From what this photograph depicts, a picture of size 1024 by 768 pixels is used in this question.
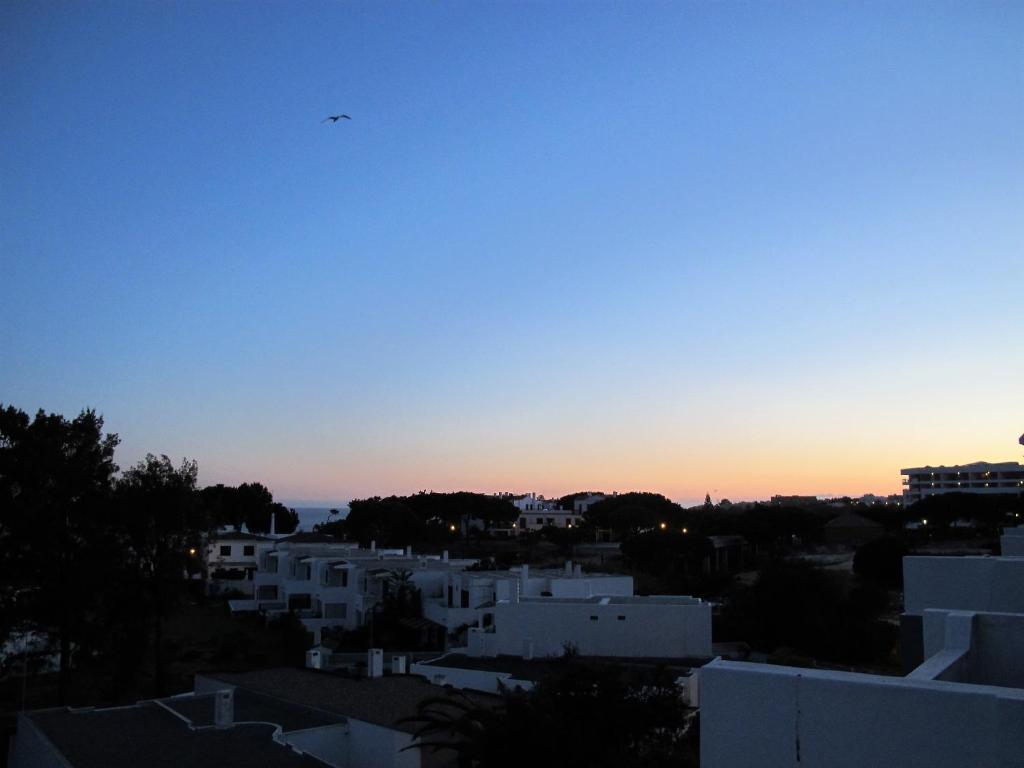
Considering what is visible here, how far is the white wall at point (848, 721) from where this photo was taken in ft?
17.9

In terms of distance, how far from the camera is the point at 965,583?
1190 cm

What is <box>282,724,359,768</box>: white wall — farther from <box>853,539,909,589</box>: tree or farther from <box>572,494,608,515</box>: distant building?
<box>572,494,608,515</box>: distant building

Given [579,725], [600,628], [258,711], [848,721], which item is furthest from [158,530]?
[848,721]

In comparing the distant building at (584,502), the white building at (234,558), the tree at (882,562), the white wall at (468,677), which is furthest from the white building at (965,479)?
the white wall at (468,677)

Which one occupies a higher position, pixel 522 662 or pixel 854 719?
pixel 854 719

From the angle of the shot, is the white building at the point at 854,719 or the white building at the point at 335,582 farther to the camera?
the white building at the point at 335,582

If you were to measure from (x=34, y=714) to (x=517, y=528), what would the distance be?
96.8 meters

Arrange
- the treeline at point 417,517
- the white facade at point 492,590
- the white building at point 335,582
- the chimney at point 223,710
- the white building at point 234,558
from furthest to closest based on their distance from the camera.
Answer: the treeline at point 417,517 → the white building at point 234,558 → the white building at point 335,582 → the white facade at point 492,590 → the chimney at point 223,710

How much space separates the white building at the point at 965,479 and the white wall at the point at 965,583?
125 meters

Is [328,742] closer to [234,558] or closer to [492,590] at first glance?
[492,590]

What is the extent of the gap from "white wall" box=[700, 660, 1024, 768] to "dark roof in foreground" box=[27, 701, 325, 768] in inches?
445

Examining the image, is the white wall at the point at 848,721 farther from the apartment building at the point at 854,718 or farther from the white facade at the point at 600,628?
the white facade at the point at 600,628

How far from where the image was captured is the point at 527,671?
92.3ft

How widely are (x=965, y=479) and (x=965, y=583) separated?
470 ft
